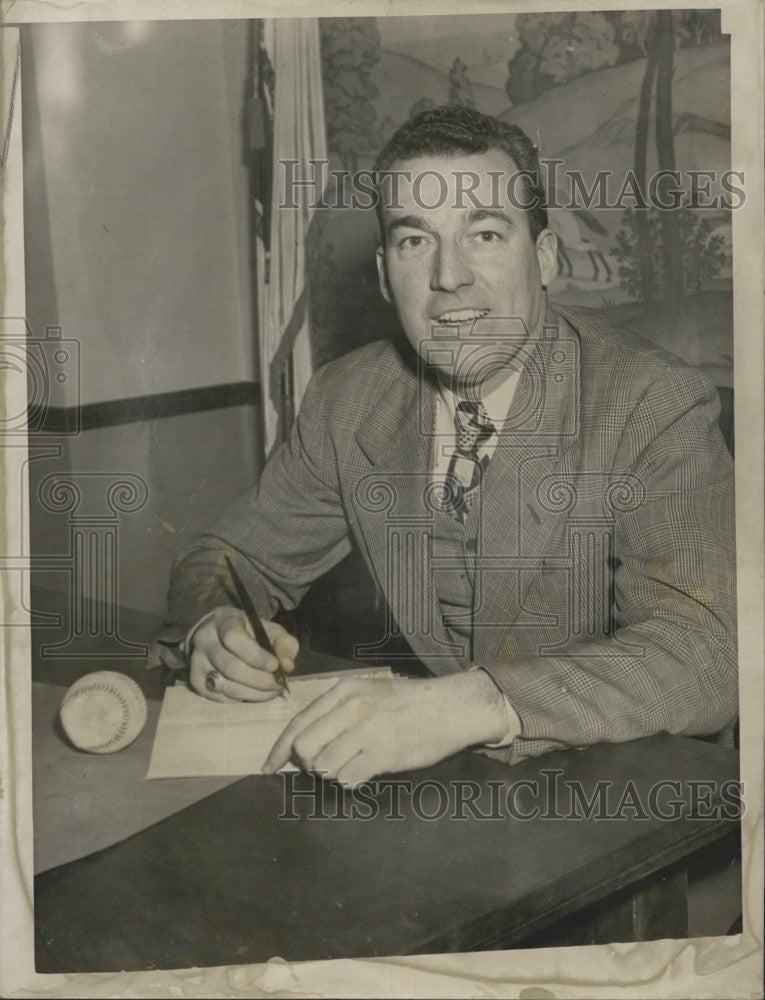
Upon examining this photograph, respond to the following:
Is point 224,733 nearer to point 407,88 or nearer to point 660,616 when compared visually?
point 660,616

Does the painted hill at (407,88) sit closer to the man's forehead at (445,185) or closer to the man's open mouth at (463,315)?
the man's forehead at (445,185)

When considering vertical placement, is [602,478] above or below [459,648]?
above

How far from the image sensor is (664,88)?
5.71 ft

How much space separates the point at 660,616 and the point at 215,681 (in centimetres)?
76

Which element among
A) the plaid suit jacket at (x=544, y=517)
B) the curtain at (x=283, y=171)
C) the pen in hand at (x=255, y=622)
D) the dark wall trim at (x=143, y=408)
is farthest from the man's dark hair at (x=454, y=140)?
the pen in hand at (x=255, y=622)

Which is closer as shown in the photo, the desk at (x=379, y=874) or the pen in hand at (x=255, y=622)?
the desk at (x=379, y=874)

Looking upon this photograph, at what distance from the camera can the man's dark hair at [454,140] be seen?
1.69 m

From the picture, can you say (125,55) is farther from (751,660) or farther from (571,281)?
(751,660)

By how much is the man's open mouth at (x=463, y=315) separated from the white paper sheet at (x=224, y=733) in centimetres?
63

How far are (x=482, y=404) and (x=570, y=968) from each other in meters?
0.98

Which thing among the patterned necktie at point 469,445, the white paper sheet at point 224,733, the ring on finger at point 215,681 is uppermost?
the patterned necktie at point 469,445

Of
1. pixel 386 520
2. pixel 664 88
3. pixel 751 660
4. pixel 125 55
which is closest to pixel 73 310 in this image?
pixel 125 55

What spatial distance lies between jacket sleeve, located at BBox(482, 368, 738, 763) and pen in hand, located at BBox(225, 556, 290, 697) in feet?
1.13

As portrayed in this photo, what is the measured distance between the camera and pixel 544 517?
68.2 inches
